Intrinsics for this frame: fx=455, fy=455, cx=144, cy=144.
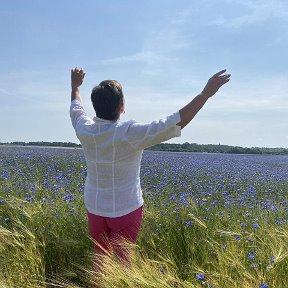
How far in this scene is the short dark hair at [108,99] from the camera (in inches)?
103

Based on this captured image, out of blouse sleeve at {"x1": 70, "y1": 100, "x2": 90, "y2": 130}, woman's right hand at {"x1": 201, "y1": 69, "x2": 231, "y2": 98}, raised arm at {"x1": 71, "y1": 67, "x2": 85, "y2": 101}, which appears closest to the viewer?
woman's right hand at {"x1": 201, "y1": 69, "x2": 231, "y2": 98}

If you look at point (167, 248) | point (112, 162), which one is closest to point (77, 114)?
point (112, 162)

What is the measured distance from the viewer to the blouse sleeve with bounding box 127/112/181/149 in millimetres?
2432

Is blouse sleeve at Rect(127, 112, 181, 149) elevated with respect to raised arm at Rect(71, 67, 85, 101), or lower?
lower

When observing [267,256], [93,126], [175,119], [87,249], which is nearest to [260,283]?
[267,256]

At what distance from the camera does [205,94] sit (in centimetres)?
242

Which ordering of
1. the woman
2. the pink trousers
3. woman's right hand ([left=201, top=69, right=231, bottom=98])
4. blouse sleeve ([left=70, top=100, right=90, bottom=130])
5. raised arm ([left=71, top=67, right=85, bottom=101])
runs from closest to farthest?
woman's right hand ([left=201, top=69, right=231, bottom=98]) → the woman → the pink trousers → blouse sleeve ([left=70, top=100, right=90, bottom=130]) → raised arm ([left=71, top=67, right=85, bottom=101])

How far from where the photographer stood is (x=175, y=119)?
7.94ft

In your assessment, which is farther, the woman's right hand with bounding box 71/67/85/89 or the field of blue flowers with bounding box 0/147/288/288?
the woman's right hand with bounding box 71/67/85/89

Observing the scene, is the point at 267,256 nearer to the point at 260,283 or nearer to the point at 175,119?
the point at 260,283

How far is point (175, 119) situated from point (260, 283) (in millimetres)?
938

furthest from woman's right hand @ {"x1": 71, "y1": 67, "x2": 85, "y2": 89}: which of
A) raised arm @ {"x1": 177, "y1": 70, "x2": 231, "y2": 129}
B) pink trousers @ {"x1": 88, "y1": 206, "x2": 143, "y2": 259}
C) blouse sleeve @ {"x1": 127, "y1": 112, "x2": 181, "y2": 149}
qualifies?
raised arm @ {"x1": 177, "y1": 70, "x2": 231, "y2": 129}

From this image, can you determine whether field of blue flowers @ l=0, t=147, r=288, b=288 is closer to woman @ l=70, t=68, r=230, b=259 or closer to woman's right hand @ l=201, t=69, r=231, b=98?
woman @ l=70, t=68, r=230, b=259

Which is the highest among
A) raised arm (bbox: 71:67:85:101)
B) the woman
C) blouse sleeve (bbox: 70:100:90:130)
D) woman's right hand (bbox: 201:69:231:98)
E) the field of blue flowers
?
raised arm (bbox: 71:67:85:101)
